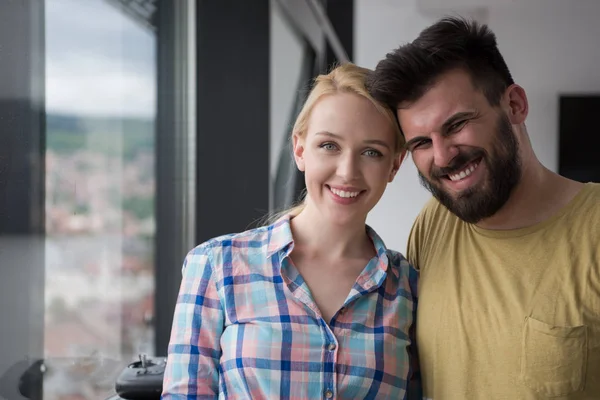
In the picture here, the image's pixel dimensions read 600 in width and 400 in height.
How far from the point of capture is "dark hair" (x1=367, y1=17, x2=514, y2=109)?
4.64 ft

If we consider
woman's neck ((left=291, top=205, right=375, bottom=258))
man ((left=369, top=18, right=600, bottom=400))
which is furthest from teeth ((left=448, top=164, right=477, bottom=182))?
woman's neck ((left=291, top=205, right=375, bottom=258))

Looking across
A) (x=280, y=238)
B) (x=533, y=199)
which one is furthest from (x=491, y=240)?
(x=280, y=238)

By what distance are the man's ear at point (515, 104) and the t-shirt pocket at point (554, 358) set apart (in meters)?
0.43

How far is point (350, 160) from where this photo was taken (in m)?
1.41

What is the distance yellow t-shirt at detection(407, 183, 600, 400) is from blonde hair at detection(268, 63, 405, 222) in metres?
0.31

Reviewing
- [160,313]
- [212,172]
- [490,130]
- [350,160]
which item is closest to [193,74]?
[212,172]

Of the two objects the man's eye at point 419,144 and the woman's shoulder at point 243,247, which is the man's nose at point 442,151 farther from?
the woman's shoulder at point 243,247

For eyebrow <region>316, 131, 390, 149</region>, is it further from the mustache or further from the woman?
the mustache

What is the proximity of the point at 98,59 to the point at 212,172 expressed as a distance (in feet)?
2.47

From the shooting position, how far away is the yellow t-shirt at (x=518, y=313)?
1.28m

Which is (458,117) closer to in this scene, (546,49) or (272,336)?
(272,336)

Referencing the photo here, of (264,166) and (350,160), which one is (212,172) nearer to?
(264,166)

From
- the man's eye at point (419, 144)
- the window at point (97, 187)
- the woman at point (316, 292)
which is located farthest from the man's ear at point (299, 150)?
the window at point (97, 187)

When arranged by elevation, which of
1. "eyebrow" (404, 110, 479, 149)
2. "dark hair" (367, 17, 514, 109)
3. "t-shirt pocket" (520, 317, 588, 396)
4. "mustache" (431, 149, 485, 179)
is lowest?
"t-shirt pocket" (520, 317, 588, 396)
